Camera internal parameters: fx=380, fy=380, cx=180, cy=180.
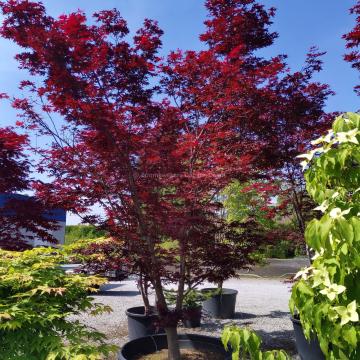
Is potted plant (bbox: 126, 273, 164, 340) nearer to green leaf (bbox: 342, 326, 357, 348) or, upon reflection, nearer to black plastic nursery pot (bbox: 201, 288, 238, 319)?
black plastic nursery pot (bbox: 201, 288, 238, 319)

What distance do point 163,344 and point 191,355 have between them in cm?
44

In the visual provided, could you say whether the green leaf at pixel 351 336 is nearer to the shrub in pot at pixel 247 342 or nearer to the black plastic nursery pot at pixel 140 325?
the shrub in pot at pixel 247 342

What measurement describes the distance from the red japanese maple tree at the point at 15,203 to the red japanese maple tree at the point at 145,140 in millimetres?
808

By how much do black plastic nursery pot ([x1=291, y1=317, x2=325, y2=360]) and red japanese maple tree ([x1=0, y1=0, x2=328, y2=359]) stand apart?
1.25 meters

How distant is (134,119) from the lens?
446 cm

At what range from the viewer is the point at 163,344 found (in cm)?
488

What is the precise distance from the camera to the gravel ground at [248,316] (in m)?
6.21

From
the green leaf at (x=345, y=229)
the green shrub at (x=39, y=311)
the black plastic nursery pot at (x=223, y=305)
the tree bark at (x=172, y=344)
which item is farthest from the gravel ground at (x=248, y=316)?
the green leaf at (x=345, y=229)

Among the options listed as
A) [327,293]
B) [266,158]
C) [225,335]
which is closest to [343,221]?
[327,293]

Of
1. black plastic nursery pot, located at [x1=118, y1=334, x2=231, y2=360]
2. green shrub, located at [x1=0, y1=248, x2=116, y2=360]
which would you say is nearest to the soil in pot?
black plastic nursery pot, located at [x1=118, y1=334, x2=231, y2=360]

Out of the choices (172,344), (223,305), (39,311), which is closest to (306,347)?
(172,344)

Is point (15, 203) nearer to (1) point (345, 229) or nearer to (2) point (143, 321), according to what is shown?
(2) point (143, 321)

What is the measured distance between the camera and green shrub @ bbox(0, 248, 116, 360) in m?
2.84

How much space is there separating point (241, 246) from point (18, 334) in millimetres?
2724
